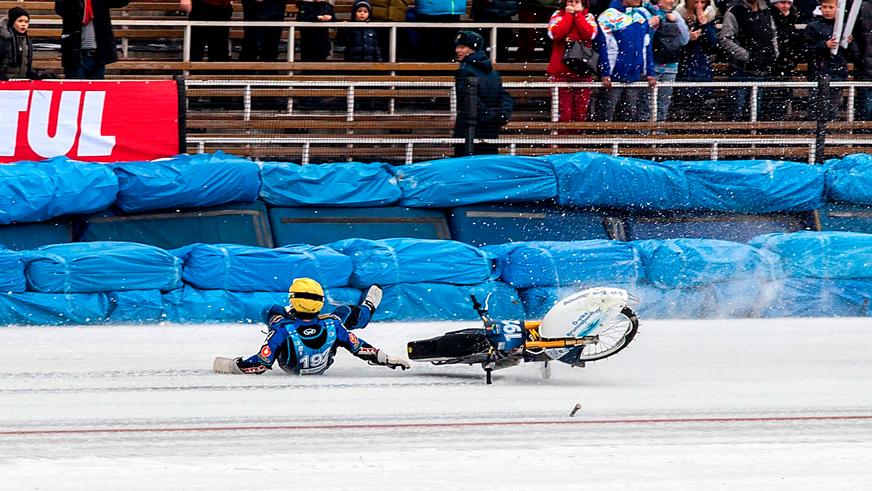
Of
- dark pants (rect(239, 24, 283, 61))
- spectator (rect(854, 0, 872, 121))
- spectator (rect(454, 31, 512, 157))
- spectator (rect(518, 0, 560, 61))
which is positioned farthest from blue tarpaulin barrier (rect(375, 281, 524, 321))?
spectator (rect(854, 0, 872, 121))

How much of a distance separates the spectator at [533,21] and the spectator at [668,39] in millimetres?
1748

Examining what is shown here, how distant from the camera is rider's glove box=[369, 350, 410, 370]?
8.77 meters

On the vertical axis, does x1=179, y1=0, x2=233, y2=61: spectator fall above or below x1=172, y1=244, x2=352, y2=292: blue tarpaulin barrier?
above

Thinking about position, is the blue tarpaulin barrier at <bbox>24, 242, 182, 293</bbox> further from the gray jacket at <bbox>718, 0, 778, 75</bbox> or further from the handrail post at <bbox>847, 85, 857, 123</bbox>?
the handrail post at <bbox>847, 85, 857, 123</bbox>

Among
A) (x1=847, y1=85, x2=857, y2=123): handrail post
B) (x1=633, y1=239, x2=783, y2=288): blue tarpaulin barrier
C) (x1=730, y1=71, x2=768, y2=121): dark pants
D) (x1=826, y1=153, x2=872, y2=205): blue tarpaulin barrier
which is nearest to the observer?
(x1=633, y1=239, x2=783, y2=288): blue tarpaulin barrier

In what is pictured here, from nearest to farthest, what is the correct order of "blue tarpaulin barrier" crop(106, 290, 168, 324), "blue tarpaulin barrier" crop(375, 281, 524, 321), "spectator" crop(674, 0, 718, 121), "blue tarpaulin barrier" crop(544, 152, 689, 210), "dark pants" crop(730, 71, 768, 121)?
"blue tarpaulin barrier" crop(106, 290, 168, 324), "blue tarpaulin barrier" crop(375, 281, 524, 321), "blue tarpaulin barrier" crop(544, 152, 689, 210), "dark pants" crop(730, 71, 768, 121), "spectator" crop(674, 0, 718, 121)

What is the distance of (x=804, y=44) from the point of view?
14.1 meters

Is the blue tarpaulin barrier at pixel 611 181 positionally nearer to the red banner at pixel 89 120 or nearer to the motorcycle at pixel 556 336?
the red banner at pixel 89 120

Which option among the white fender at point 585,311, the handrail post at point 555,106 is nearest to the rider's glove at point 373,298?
the white fender at point 585,311

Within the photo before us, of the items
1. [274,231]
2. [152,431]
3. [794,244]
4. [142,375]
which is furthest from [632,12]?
[152,431]

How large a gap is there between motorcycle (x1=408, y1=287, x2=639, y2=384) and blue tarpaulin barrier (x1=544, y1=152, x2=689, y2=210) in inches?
155

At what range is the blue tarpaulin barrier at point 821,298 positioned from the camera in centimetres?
1198

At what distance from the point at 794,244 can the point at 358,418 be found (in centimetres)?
592

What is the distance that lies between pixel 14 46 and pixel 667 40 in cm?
634
